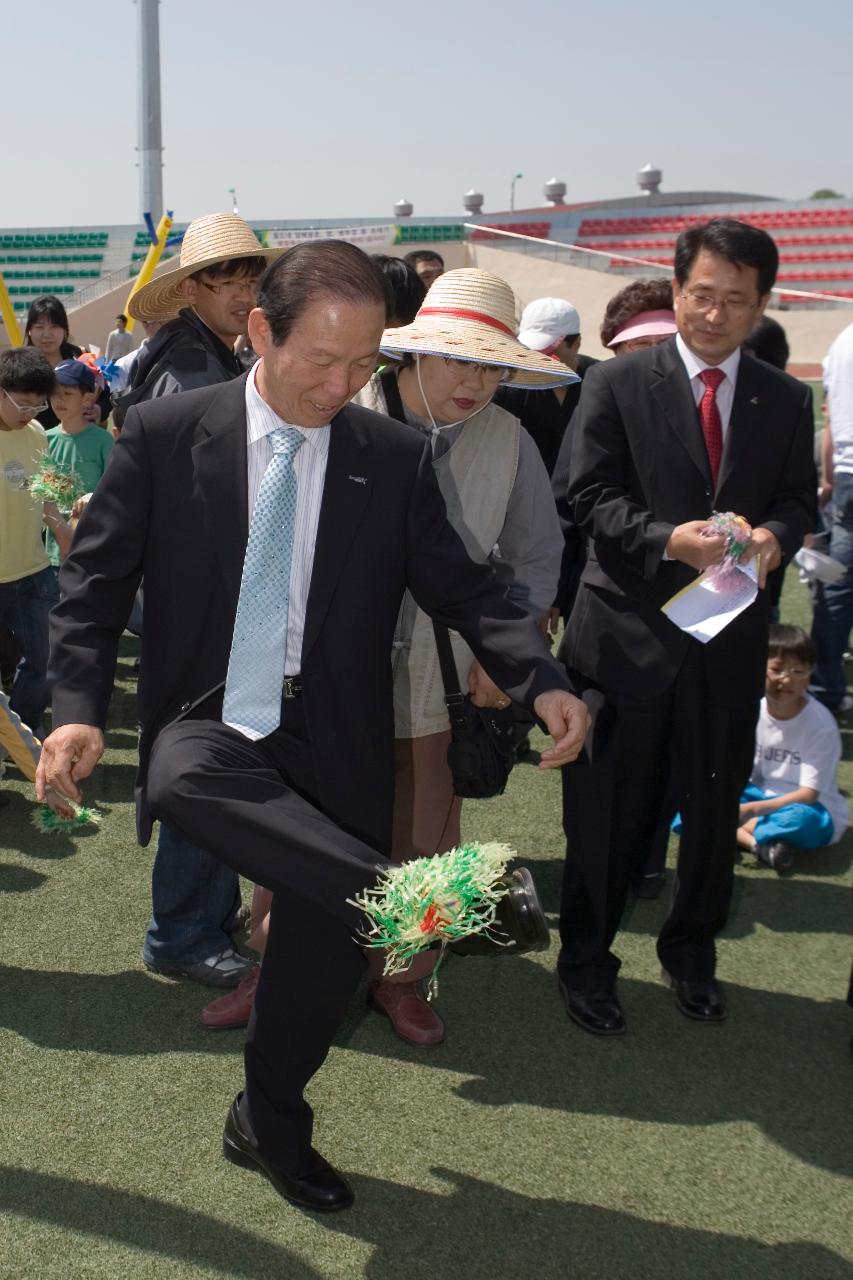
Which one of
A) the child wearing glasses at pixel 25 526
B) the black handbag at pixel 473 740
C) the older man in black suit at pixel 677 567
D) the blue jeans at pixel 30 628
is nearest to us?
the black handbag at pixel 473 740

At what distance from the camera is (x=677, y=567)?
341cm

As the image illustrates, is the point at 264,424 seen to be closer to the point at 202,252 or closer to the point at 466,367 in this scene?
the point at 466,367

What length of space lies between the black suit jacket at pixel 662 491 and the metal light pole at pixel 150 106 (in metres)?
24.8

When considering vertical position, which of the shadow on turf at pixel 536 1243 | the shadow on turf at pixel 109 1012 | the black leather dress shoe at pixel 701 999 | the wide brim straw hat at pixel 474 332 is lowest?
the shadow on turf at pixel 109 1012

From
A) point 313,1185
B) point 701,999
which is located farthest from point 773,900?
point 313,1185

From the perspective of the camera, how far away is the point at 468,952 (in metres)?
2.66

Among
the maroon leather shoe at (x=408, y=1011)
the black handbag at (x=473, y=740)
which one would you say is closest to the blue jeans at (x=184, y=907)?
the maroon leather shoe at (x=408, y=1011)

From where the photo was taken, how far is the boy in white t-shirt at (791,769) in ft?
15.9

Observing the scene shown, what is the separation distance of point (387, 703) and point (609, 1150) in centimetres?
118

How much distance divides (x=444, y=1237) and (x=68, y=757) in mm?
1235

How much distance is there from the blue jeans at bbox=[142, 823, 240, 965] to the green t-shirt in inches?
102

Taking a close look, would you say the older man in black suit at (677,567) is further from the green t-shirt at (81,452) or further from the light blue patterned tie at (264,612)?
the green t-shirt at (81,452)

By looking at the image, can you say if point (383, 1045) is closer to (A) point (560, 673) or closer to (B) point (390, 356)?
(A) point (560, 673)

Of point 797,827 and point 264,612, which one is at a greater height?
point 264,612
